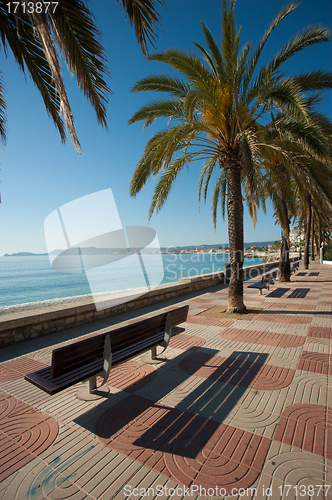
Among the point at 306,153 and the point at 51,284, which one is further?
the point at 51,284

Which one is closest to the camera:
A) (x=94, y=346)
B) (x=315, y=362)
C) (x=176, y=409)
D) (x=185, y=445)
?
(x=185, y=445)

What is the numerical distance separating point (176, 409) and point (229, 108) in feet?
24.2

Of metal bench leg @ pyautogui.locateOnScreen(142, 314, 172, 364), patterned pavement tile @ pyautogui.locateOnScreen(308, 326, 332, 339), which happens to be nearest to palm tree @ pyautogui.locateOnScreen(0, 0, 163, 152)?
metal bench leg @ pyautogui.locateOnScreen(142, 314, 172, 364)

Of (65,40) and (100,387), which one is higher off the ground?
(65,40)

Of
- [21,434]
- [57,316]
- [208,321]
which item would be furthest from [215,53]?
[21,434]

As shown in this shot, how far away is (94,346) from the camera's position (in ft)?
10.9

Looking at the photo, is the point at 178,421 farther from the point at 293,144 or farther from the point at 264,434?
the point at 293,144

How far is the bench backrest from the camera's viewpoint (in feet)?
9.68

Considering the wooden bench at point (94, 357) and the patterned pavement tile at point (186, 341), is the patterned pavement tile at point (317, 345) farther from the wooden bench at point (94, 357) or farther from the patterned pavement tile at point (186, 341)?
the wooden bench at point (94, 357)

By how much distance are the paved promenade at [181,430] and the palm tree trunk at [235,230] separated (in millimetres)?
2852

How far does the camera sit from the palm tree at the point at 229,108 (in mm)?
6148

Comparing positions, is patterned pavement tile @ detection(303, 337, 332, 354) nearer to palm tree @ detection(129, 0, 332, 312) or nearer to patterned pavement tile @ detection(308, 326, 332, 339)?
patterned pavement tile @ detection(308, 326, 332, 339)

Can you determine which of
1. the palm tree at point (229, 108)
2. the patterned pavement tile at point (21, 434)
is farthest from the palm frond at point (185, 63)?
the patterned pavement tile at point (21, 434)

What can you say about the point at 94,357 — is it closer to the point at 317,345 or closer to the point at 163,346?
the point at 163,346
